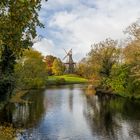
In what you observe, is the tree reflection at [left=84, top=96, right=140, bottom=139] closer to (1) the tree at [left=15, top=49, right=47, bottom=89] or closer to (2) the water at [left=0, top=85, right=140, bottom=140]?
(2) the water at [left=0, top=85, right=140, bottom=140]

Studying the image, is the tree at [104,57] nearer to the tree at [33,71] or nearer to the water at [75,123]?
the tree at [33,71]

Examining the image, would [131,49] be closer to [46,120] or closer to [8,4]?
[46,120]

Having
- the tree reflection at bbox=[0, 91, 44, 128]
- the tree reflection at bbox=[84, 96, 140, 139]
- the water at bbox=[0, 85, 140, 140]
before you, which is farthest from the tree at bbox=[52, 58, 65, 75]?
the tree reflection at bbox=[0, 91, 44, 128]

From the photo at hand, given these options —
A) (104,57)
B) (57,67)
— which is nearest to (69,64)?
(57,67)

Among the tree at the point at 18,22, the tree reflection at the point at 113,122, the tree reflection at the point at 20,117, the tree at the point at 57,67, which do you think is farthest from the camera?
the tree at the point at 57,67

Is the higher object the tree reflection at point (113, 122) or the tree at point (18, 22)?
the tree at point (18, 22)

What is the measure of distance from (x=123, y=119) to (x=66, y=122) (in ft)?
22.0

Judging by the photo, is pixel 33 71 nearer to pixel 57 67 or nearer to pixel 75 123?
pixel 75 123

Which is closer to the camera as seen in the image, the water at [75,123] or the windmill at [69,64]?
the water at [75,123]

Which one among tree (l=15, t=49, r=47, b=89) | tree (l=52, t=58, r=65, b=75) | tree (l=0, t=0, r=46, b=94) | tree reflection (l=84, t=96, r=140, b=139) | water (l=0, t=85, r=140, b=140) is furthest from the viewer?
tree (l=52, t=58, r=65, b=75)

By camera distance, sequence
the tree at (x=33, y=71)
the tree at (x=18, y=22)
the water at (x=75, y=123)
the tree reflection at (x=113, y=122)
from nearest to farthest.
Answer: the tree at (x=18, y=22) → the water at (x=75, y=123) → the tree reflection at (x=113, y=122) → the tree at (x=33, y=71)

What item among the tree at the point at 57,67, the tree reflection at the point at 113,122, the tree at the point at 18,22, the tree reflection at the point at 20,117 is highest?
the tree at the point at 57,67

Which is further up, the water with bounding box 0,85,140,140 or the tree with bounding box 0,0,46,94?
the tree with bounding box 0,0,46,94

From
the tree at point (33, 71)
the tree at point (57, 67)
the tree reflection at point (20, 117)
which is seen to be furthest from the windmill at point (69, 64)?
the tree reflection at point (20, 117)
